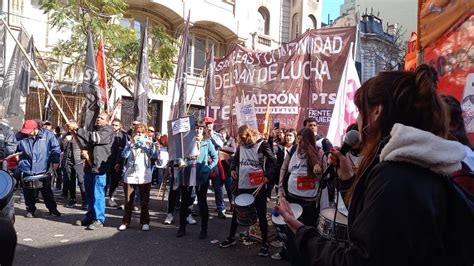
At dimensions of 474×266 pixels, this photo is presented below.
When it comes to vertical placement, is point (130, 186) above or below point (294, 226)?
below

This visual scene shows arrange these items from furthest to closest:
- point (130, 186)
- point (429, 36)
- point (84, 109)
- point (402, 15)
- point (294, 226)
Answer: point (402, 15) < point (84, 109) < point (130, 186) < point (429, 36) < point (294, 226)

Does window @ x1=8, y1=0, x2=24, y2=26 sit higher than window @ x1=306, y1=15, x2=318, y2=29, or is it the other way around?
window @ x1=306, y1=15, x2=318, y2=29

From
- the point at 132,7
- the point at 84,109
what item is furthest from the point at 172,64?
the point at 84,109

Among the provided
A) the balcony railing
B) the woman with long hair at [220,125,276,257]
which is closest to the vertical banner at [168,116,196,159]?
the woman with long hair at [220,125,276,257]

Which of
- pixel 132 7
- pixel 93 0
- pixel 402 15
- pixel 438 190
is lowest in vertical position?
pixel 438 190

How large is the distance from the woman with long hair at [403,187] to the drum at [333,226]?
2.02 ft

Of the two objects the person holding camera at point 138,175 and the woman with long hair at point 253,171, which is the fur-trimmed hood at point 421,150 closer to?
the woman with long hair at point 253,171

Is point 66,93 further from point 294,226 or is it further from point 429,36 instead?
point 294,226

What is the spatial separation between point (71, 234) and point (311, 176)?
4.01m

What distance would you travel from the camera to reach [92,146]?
7.37 m

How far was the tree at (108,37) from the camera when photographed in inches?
551

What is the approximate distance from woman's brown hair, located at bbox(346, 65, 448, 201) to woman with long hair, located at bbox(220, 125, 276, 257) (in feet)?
14.5

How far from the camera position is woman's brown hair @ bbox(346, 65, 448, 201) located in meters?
1.44

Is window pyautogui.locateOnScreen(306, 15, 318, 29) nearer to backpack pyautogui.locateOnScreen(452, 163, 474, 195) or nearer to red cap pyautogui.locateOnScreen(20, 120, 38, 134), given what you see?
red cap pyautogui.locateOnScreen(20, 120, 38, 134)
